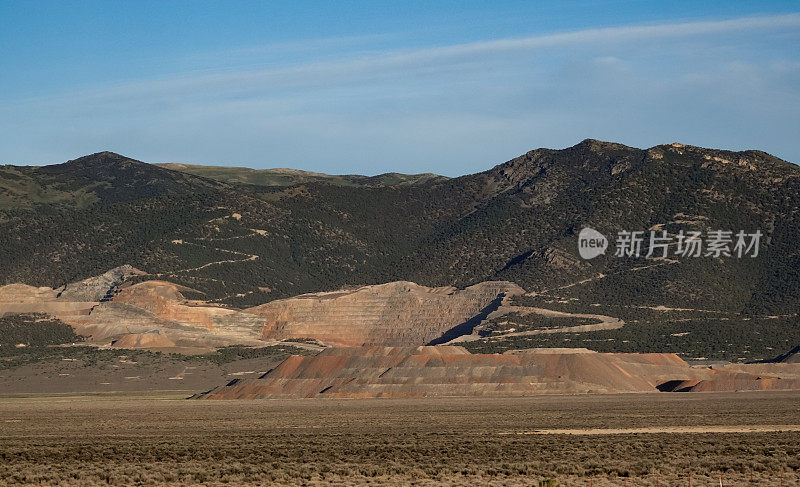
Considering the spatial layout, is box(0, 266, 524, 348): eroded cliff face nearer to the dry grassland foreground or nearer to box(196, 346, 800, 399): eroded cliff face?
box(196, 346, 800, 399): eroded cliff face

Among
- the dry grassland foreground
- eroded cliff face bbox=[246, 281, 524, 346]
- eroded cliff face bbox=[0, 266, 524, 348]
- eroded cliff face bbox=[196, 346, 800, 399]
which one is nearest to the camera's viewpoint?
the dry grassland foreground

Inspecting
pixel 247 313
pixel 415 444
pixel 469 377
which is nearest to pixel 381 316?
pixel 247 313

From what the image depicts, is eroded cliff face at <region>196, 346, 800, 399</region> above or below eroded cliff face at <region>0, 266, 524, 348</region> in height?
below

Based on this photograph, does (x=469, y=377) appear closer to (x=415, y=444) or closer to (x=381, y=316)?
(x=415, y=444)

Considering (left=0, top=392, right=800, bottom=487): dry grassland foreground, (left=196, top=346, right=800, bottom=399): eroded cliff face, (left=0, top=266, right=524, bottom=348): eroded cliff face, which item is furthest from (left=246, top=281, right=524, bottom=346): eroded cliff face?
(left=0, top=392, right=800, bottom=487): dry grassland foreground

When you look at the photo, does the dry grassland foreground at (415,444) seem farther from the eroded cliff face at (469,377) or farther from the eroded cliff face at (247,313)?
the eroded cliff face at (247,313)

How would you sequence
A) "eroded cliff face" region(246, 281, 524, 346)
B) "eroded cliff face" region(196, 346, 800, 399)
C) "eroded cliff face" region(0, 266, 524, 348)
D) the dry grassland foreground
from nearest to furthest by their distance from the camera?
the dry grassland foreground < "eroded cliff face" region(196, 346, 800, 399) < "eroded cliff face" region(0, 266, 524, 348) < "eroded cliff face" region(246, 281, 524, 346)

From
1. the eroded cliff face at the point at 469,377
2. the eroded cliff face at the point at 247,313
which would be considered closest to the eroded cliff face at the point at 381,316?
the eroded cliff face at the point at 247,313
